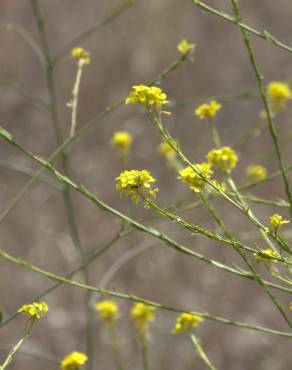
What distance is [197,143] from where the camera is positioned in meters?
7.50

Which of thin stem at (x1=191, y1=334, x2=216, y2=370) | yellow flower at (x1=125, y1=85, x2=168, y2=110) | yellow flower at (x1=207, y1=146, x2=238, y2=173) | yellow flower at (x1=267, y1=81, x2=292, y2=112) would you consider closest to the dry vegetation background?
yellow flower at (x1=267, y1=81, x2=292, y2=112)

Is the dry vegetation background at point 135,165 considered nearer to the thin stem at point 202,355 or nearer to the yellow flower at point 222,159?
the yellow flower at point 222,159

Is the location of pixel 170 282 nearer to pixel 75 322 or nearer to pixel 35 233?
pixel 75 322

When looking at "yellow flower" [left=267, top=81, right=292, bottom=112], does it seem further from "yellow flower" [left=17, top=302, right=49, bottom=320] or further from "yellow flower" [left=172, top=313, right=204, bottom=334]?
"yellow flower" [left=17, top=302, right=49, bottom=320]

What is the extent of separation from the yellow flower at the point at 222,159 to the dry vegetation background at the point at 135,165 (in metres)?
3.32

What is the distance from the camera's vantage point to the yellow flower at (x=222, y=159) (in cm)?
229

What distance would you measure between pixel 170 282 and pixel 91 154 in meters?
1.60

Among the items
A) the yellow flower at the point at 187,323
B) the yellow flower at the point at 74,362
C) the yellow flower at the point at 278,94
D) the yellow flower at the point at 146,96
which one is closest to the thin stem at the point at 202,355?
the yellow flower at the point at 187,323

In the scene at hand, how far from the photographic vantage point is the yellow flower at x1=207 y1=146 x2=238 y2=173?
2293 millimetres

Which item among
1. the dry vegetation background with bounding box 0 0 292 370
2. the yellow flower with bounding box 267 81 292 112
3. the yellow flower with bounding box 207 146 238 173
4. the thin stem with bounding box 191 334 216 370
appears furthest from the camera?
the dry vegetation background with bounding box 0 0 292 370

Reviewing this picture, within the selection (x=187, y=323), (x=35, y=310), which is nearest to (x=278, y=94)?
(x=187, y=323)

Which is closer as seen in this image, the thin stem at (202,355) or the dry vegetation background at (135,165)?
the thin stem at (202,355)

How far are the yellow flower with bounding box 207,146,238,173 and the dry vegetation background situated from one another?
332cm

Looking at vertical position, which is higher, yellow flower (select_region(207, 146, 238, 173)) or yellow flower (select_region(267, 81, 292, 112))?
yellow flower (select_region(267, 81, 292, 112))
